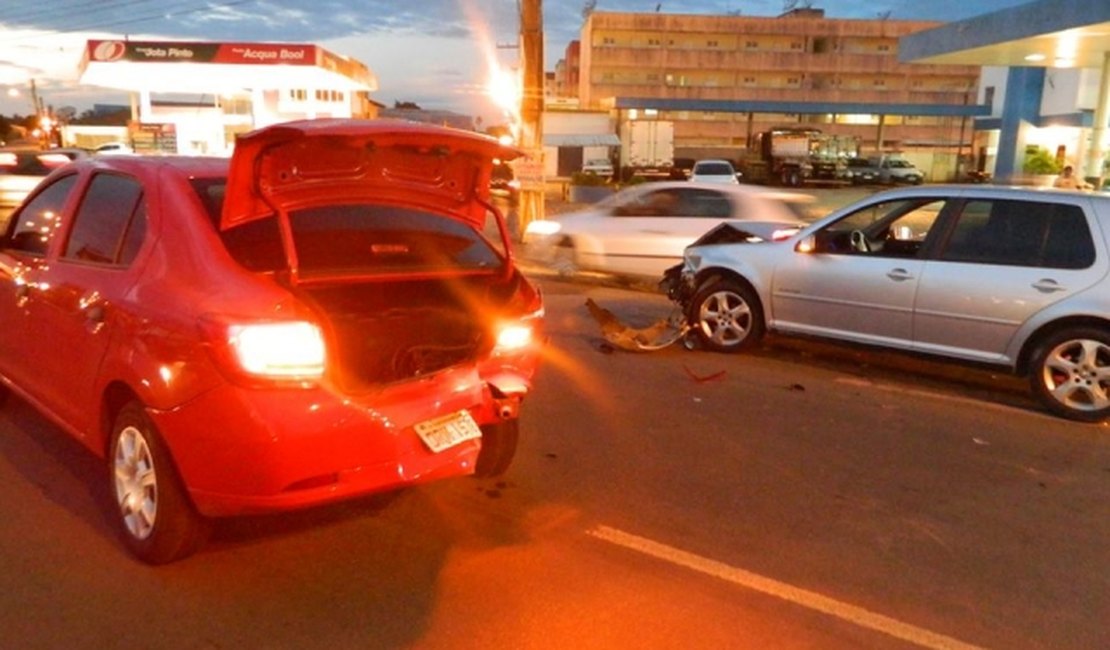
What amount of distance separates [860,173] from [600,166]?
13.2m

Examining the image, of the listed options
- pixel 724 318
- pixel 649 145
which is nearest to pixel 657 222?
pixel 724 318

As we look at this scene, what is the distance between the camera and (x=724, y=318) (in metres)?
9.02

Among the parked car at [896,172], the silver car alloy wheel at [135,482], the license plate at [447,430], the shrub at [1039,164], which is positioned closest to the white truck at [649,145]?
the parked car at [896,172]

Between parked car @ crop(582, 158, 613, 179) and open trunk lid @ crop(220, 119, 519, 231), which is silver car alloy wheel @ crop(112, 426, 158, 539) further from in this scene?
parked car @ crop(582, 158, 613, 179)

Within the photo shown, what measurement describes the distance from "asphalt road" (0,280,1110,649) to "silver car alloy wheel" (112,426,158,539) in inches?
7.3

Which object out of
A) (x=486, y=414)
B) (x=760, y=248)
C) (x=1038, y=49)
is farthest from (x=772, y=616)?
(x=1038, y=49)

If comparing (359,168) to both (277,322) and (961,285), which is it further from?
(961,285)

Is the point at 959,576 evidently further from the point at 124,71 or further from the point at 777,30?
the point at 777,30

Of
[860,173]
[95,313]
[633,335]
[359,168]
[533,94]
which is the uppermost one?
[533,94]

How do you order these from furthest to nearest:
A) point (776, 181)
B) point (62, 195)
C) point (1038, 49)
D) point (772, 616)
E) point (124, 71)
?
point (776, 181) < point (124, 71) < point (1038, 49) < point (62, 195) < point (772, 616)

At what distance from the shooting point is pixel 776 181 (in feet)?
164

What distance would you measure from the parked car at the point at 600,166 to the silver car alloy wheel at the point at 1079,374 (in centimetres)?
4387

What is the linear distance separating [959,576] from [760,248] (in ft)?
15.5

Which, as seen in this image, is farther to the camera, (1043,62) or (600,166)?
(600,166)
